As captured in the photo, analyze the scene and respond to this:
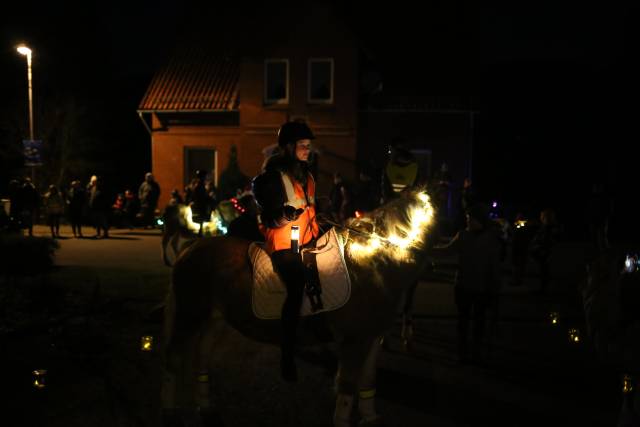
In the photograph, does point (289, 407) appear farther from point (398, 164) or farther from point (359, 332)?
point (398, 164)

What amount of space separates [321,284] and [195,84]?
2123 centimetres

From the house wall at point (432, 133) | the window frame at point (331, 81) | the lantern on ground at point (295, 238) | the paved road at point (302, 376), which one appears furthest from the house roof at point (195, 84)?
the lantern on ground at point (295, 238)

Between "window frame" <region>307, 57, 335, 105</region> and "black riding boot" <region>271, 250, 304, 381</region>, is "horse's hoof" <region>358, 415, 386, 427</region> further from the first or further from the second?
"window frame" <region>307, 57, 335, 105</region>

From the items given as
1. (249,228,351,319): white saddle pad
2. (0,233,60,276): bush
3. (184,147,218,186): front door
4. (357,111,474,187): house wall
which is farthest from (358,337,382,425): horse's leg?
(184,147,218,186): front door

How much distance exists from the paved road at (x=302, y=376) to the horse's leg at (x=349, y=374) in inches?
20.9

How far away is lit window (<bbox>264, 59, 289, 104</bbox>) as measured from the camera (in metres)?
22.7

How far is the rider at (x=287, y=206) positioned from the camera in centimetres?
444

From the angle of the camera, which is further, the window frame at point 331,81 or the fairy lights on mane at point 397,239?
the window frame at point 331,81

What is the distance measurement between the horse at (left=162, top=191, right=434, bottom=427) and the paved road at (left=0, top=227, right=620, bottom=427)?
43cm

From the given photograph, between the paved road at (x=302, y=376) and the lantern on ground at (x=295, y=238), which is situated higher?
the lantern on ground at (x=295, y=238)

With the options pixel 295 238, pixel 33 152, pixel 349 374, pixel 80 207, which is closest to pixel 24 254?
pixel 33 152

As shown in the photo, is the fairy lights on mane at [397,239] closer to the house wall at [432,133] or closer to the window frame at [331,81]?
the house wall at [432,133]

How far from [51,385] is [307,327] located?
300 centimetres

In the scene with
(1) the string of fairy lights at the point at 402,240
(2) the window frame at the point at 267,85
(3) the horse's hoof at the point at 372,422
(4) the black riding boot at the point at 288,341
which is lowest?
(3) the horse's hoof at the point at 372,422
